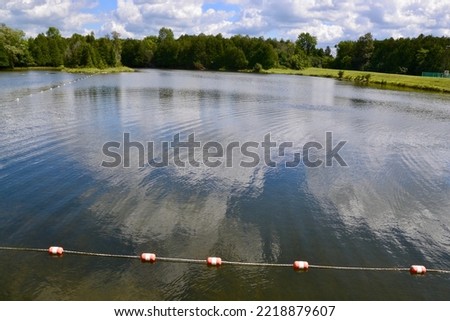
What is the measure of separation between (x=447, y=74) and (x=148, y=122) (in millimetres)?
99153

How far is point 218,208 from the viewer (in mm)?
15609

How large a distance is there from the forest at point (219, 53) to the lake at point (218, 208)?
92.9m

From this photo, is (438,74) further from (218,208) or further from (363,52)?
(218,208)

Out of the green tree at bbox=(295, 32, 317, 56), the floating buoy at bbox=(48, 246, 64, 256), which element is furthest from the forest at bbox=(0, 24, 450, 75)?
the floating buoy at bbox=(48, 246, 64, 256)

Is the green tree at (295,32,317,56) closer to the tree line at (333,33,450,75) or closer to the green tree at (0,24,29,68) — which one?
the tree line at (333,33,450,75)

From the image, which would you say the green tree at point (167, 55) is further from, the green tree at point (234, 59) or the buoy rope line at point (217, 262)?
the buoy rope line at point (217, 262)

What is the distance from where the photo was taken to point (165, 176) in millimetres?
18984

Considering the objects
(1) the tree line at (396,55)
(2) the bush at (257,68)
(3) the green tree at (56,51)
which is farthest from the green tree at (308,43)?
(3) the green tree at (56,51)

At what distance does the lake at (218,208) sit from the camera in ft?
35.8

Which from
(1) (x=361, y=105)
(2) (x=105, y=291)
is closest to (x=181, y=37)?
(1) (x=361, y=105)

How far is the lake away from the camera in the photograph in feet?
35.8

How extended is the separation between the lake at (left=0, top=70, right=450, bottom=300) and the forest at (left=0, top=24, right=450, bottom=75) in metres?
Result: 92.9

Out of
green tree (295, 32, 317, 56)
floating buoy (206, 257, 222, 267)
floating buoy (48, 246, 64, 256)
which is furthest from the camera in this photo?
green tree (295, 32, 317, 56)
